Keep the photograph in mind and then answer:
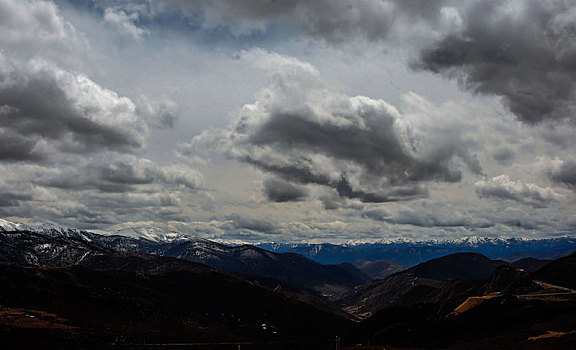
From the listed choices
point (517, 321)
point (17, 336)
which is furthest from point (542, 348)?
point (17, 336)

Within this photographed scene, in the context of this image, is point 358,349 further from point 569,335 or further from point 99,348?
point 99,348

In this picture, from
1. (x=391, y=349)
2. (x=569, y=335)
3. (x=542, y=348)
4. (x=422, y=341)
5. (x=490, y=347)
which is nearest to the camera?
(x=542, y=348)

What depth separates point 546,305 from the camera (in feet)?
569

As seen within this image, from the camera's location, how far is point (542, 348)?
99750 millimetres

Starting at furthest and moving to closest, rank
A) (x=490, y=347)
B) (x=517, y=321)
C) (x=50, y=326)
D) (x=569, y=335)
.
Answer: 1. (x=50, y=326)
2. (x=517, y=321)
3. (x=490, y=347)
4. (x=569, y=335)

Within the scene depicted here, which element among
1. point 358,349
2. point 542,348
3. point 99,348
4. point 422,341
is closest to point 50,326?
point 99,348

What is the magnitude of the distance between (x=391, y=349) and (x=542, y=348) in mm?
58887

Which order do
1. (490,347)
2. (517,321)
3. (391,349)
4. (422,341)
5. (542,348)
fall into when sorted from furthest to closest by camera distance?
(422,341) → (517,321) → (391,349) → (490,347) → (542,348)

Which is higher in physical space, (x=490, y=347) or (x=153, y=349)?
(x=490, y=347)

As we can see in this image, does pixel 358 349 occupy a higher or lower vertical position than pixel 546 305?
lower

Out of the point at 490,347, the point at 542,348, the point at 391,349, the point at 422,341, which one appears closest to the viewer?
the point at 542,348

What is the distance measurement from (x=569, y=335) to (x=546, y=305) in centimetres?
7542

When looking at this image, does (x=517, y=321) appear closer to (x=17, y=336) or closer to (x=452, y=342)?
(x=452, y=342)

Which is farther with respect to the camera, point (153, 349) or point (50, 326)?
point (50, 326)
